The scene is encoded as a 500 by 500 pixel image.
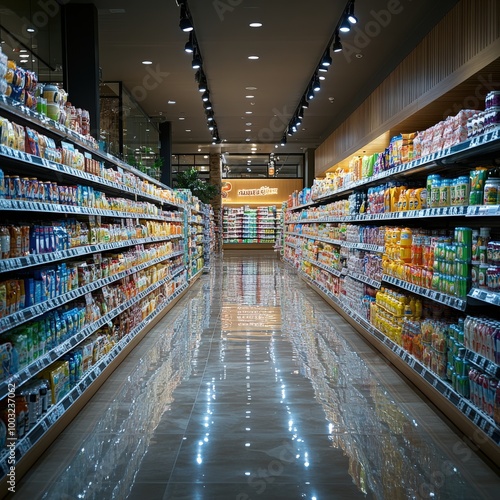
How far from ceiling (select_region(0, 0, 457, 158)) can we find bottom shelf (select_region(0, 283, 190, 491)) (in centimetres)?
390

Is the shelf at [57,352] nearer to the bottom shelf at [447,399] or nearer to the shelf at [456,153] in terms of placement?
the bottom shelf at [447,399]

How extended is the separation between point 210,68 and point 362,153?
3.38m

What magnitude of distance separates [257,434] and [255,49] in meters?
7.63

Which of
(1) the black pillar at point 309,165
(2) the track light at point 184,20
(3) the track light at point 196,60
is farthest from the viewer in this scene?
(1) the black pillar at point 309,165

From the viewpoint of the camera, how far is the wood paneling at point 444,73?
4.88 metres

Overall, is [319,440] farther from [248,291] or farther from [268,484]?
[248,291]

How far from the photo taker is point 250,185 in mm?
29203

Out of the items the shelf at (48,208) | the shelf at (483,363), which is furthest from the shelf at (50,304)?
the shelf at (483,363)

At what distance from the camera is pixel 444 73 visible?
5.90m

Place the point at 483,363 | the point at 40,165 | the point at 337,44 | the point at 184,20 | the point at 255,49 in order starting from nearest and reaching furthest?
the point at 483,363, the point at 40,165, the point at 184,20, the point at 337,44, the point at 255,49

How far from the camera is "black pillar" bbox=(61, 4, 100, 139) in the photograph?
709 centimetres

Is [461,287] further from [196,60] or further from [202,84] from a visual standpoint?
[202,84]

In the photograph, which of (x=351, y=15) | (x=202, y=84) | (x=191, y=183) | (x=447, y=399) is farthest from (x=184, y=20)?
(x=191, y=183)

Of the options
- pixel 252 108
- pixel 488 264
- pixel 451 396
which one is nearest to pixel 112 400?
pixel 451 396
